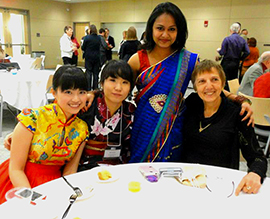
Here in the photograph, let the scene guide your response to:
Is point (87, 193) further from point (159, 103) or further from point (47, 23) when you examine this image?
point (47, 23)

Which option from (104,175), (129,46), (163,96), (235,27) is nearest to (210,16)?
(235,27)

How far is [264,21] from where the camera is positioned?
8.27 m

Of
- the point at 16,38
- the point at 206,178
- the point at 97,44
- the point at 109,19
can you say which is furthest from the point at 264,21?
the point at 16,38

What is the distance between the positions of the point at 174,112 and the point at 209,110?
0.73 feet

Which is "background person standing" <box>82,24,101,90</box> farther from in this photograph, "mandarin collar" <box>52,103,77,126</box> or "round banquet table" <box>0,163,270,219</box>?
"round banquet table" <box>0,163,270,219</box>

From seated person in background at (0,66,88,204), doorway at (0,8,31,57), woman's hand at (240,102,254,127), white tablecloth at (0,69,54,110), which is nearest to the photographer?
seated person in background at (0,66,88,204)

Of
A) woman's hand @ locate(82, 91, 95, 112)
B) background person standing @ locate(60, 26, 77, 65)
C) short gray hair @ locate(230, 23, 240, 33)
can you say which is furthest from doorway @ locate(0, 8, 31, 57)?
woman's hand @ locate(82, 91, 95, 112)

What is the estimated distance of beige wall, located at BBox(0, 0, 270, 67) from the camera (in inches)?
333

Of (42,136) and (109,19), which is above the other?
(109,19)

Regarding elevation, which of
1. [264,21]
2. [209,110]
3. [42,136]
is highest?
[264,21]

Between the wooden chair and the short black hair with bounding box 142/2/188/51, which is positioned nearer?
the short black hair with bounding box 142/2/188/51

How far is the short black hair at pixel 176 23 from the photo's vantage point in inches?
64.5

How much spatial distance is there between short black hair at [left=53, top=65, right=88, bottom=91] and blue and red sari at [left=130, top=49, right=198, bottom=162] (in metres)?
0.45

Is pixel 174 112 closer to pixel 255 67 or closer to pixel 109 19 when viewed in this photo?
pixel 255 67
